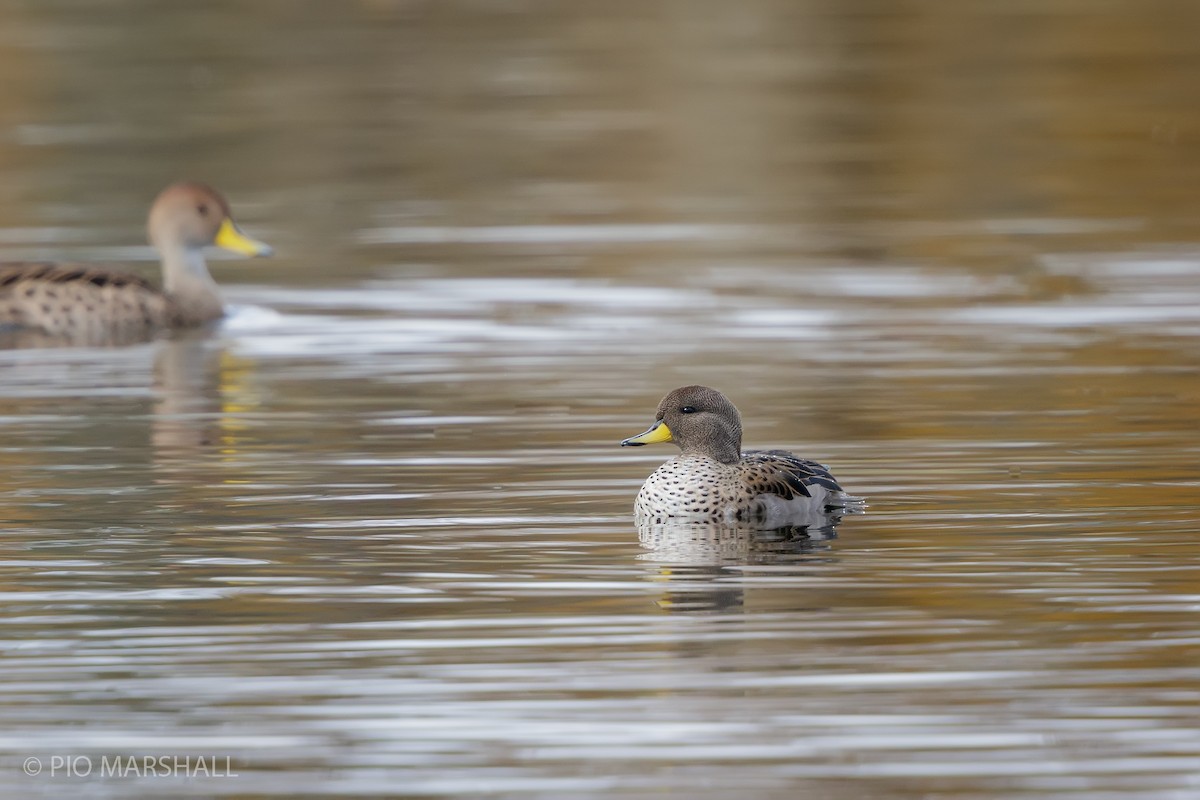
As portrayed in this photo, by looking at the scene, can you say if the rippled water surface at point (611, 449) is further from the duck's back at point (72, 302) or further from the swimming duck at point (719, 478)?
the duck's back at point (72, 302)

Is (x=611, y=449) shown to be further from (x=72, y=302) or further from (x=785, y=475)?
(x=72, y=302)

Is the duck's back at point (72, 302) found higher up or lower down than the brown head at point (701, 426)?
higher up

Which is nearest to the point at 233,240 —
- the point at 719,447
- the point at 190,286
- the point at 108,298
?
the point at 190,286

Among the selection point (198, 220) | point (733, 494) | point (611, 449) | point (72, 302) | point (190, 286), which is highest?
point (198, 220)

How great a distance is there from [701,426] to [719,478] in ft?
0.76

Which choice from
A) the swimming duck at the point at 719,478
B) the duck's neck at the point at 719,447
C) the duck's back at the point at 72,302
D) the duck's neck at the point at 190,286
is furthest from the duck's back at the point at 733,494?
the duck's neck at the point at 190,286

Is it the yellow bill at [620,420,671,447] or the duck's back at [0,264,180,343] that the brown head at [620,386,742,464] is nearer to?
the yellow bill at [620,420,671,447]

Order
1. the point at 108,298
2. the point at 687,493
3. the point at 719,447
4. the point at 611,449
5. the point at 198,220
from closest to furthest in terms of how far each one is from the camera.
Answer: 1. the point at 687,493
2. the point at 719,447
3. the point at 611,449
4. the point at 108,298
5. the point at 198,220

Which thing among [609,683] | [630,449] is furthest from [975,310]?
[609,683]

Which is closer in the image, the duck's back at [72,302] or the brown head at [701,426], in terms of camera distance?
the brown head at [701,426]

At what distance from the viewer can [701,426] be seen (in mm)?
9672

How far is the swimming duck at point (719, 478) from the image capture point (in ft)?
31.0

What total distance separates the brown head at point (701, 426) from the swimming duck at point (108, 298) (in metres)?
6.64

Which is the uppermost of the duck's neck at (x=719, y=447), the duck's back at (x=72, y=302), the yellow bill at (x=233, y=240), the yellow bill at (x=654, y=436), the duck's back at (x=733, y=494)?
the yellow bill at (x=233, y=240)
